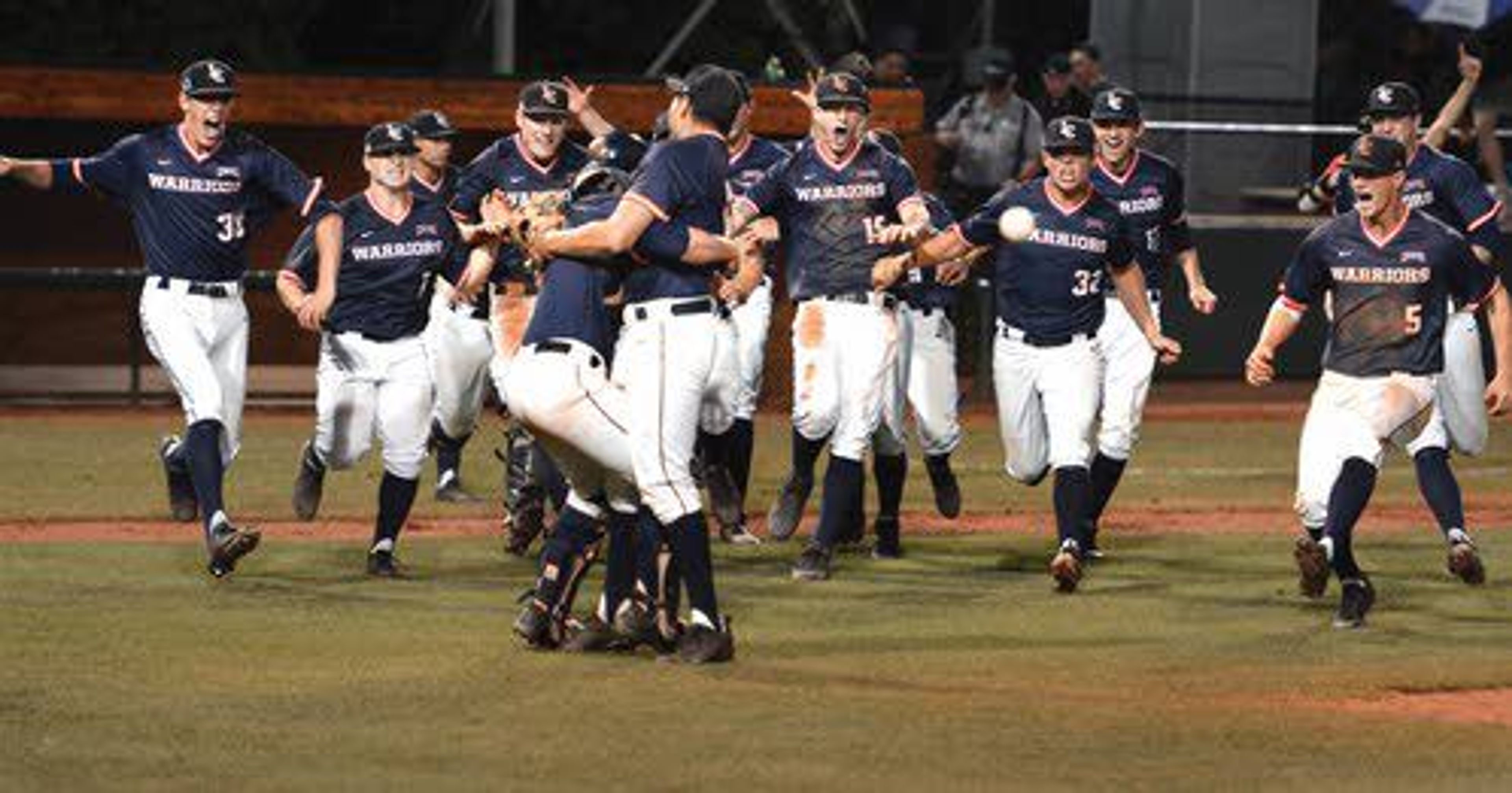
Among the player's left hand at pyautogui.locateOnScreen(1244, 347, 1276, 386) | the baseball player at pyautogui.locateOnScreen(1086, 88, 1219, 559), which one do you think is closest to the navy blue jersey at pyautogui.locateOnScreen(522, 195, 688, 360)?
the player's left hand at pyautogui.locateOnScreen(1244, 347, 1276, 386)

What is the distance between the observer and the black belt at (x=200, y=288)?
15.9 metres

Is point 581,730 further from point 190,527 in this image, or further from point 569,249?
point 190,527

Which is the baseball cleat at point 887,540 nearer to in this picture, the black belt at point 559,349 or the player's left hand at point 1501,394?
the player's left hand at point 1501,394

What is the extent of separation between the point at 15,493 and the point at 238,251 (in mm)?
3446

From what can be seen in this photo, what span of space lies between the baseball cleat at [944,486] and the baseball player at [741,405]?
0.97m

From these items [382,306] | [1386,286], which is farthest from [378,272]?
[1386,286]

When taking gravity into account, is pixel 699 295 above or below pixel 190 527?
above

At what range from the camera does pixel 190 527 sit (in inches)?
679

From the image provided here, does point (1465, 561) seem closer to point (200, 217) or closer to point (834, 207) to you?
point (834, 207)

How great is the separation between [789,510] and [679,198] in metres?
4.68

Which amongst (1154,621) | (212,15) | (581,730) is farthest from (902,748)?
(212,15)

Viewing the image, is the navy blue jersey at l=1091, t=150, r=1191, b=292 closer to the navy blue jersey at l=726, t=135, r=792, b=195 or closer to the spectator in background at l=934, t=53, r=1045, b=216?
the navy blue jersey at l=726, t=135, r=792, b=195

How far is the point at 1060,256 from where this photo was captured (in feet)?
50.5

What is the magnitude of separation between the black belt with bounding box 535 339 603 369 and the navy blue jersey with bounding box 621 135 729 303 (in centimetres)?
27
